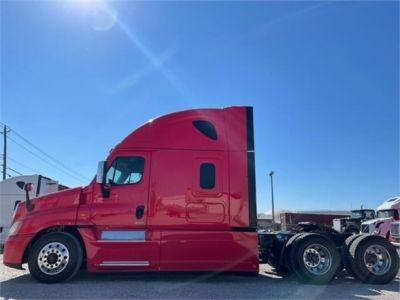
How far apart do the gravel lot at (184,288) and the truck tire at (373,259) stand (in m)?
0.22

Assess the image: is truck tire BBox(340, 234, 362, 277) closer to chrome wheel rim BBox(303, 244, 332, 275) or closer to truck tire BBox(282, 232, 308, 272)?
chrome wheel rim BBox(303, 244, 332, 275)

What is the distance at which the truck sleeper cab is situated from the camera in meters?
8.27

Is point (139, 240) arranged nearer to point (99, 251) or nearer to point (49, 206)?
point (99, 251)

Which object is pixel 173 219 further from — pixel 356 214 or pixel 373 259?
pixel 356 214

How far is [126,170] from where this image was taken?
8.70 metres

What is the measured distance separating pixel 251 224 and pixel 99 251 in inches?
122

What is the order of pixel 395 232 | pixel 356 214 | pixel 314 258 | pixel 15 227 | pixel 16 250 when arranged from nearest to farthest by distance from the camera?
1. pixel 16 250
2. pixel 15 227
3. pixel 314 258
4. pixel 395 232
5. pixel 356 214

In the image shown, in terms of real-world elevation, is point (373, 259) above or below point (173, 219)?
below

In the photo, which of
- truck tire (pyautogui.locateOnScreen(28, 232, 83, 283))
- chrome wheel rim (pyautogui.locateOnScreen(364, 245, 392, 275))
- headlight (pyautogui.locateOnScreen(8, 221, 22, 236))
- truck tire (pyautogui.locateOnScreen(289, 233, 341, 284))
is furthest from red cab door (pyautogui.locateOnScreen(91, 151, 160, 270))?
chrome wheel rim (pyautogui.locateOnScreen(364, 245, 392, 275))

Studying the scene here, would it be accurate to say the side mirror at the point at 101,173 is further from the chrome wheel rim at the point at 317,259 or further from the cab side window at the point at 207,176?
the chrome wheel rim at the point at 317,259

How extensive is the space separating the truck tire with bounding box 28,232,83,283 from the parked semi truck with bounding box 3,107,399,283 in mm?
19

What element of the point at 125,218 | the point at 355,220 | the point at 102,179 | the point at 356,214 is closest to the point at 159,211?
the point at 125,218

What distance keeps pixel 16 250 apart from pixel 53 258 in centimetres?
83

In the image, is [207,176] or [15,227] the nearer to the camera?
[15,227]
